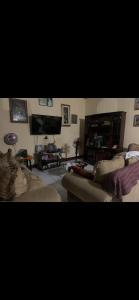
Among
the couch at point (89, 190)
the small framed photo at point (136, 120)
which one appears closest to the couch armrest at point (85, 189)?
→ the couch at point (89, 190)

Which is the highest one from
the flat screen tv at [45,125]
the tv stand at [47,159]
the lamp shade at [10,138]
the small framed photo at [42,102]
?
the small framed photo at [42,102]

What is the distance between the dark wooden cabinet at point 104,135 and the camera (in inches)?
154

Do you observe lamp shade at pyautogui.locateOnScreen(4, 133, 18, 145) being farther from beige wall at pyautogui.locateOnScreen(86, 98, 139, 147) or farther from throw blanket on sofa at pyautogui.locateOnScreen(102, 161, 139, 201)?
beige wall at pyautogui.locateOnScreen(86, 98, 139, 147)

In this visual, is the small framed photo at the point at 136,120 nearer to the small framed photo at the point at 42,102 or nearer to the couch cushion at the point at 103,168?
the couch cushion at the point at 103,168

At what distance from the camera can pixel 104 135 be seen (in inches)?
179

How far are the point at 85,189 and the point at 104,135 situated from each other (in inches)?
127

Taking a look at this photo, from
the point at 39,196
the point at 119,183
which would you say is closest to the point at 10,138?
the point at 39,196

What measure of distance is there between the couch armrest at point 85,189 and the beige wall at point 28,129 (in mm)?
2441

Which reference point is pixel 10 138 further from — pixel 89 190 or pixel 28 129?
pixel 89 190

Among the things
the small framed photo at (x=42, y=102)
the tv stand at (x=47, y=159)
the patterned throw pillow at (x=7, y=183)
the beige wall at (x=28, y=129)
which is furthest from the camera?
the small framed photo at (x=42, y=102)
